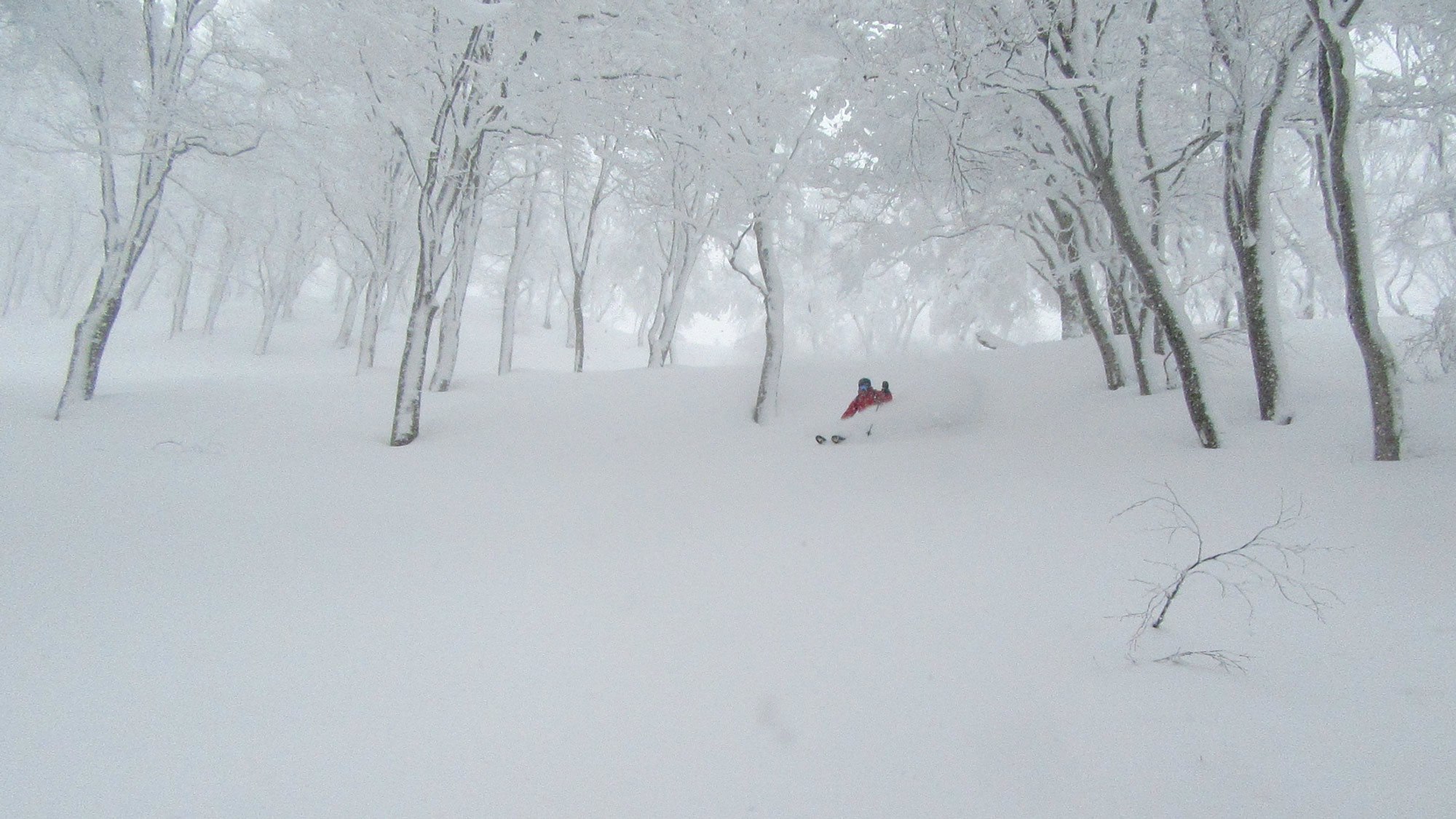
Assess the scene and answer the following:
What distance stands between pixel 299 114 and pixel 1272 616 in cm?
1469

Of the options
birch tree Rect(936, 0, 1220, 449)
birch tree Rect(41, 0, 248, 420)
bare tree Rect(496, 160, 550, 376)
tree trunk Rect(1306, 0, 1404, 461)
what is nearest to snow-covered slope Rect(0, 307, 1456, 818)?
tree trunk Rect(1306, 0, 1404, 461)

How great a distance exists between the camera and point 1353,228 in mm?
4965

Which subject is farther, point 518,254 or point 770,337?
point 518,254

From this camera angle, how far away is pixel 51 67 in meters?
9.79

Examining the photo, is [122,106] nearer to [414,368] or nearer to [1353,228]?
[414,368]

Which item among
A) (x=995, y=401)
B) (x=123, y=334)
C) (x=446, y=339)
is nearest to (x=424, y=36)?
(x=446, y=339)

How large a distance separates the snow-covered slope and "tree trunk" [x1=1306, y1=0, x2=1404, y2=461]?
0.39 m

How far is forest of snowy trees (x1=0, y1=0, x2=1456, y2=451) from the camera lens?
5.79 metres

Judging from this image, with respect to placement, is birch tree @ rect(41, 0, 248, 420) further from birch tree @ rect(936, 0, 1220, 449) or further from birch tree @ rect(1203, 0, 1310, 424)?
birch tree @ rect(1203, 0, 1310, 424)

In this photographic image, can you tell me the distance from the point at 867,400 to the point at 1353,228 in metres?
5.26

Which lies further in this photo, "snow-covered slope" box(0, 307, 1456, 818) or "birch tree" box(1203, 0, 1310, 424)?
"birch tree" box(1203, 0, 1310, 424)

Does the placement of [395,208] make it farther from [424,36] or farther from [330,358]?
[330,358]

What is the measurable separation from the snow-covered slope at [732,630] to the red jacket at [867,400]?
1.53 meters

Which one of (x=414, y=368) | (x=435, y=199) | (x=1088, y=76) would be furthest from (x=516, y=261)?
(x=1088, y=76)
